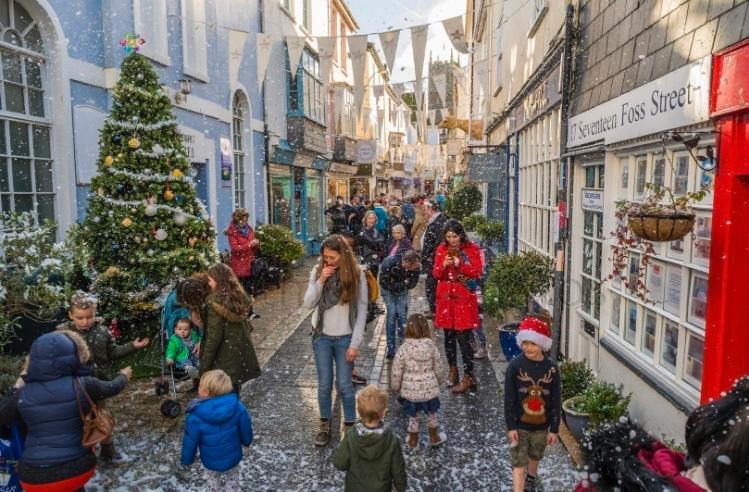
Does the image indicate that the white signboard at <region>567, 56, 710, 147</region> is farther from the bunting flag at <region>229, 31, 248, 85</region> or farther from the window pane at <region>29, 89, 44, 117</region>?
the window pane at <region>29, 89, 44, 117</region>

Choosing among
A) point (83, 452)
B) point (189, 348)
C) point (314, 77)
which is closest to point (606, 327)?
point (189, 348)

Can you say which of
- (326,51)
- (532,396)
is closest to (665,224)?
(532,396)

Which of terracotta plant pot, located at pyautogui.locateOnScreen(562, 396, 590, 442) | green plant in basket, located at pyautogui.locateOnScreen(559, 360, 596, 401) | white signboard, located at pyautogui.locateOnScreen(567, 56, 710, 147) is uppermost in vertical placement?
white signboard, located at pyautogui.locateOnScreen(567, 56, 710, 147)

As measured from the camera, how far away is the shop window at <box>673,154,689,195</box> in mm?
3812

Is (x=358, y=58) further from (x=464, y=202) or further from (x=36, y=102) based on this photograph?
(x=464, y=202)

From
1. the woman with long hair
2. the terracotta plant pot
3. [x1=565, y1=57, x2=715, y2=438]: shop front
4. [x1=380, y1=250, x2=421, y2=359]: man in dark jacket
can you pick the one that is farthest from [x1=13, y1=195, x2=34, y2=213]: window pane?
[x1=565, y1=57, x2=715, y2=438]: shop front

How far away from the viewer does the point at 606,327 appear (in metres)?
5.18

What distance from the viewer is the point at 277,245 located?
12.0 meters

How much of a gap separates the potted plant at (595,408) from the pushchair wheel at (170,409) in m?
3.55

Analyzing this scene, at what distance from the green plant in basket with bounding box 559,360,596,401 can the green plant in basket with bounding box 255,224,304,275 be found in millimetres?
7951

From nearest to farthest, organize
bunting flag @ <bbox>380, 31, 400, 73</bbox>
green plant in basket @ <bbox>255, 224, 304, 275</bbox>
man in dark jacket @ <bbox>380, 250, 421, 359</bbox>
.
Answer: man in dark jacket @ <bbox>380, 250, 421, 359</bbox> < bunting flag @ <bbox>380, 31, 400, 73</bbox> < green plant in basket @ <bbox>255, 224, 304, 275</bbox>

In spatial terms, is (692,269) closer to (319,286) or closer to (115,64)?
(319,286)

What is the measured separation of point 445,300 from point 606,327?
161 centimetres

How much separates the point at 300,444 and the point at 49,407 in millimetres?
2123
